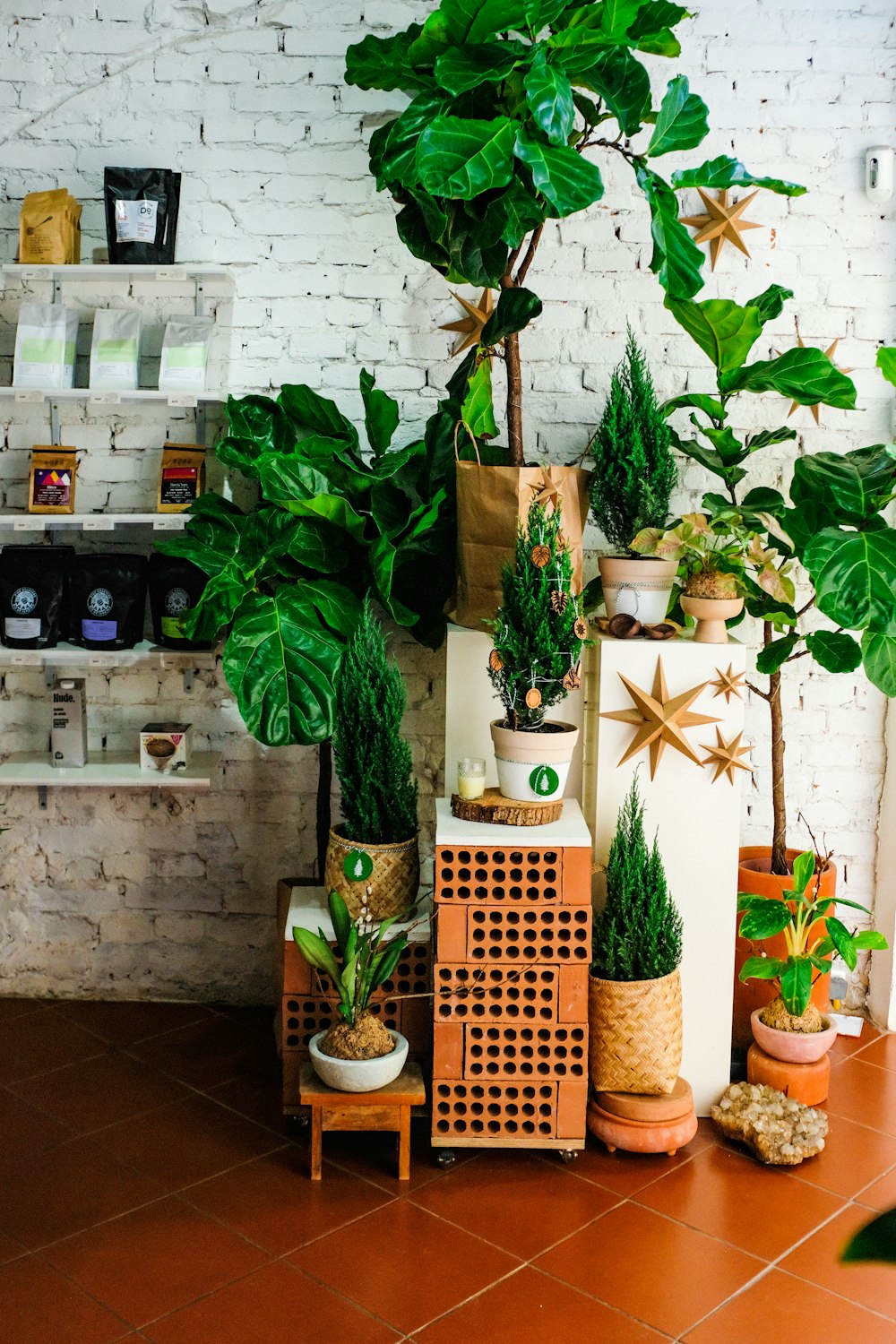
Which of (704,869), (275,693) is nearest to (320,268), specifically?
(275,693)

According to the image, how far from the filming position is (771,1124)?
2691 mm

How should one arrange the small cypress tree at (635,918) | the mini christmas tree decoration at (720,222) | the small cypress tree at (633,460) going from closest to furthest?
the small cypress tree at (635,918) → the small cypress tree at (633,460) → the mini christmas tree decoration at (720,222)

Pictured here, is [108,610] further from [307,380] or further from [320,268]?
[320,268]

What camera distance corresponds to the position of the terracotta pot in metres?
2.80

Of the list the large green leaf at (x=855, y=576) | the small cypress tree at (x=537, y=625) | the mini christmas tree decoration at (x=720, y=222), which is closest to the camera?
the large green leaf at (x=855, y=576)

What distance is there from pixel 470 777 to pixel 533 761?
15cm

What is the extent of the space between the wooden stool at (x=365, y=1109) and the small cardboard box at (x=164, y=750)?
100cm

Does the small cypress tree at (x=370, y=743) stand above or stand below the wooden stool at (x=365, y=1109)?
above

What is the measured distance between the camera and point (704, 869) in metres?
2.86

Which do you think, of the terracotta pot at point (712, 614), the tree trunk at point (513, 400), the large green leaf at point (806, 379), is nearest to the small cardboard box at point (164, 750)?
the tree trunk at point (513, 400)

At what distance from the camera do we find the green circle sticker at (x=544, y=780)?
2.68 m

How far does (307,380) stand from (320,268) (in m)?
0.29

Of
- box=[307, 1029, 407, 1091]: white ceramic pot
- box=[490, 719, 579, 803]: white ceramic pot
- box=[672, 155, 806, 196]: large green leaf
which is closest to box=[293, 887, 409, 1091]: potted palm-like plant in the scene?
box=[307, 1029, 407, 1091]: white ceramic pot

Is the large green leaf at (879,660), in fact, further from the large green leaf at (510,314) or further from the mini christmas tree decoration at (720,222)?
the mini christmas tree decoration at (720,222)
